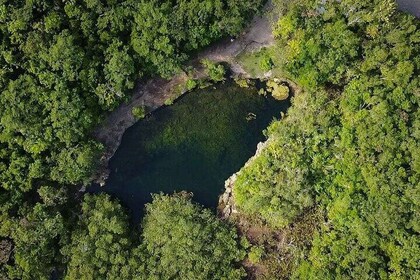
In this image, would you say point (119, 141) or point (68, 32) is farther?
point (119, 141)

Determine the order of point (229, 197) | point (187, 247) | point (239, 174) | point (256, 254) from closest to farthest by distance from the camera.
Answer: point (187, 247) < point (256, 254) < point (239, 174) < point (229, 197)

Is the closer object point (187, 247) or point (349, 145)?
point (187, 247)

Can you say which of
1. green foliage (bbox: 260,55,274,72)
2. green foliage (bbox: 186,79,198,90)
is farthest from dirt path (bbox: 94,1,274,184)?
green foliage (bbox: 260,55,274,72)

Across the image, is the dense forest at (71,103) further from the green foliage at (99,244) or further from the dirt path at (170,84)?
the dirt path at (170,84)

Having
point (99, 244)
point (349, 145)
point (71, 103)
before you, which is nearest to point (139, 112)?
point (71, 103)

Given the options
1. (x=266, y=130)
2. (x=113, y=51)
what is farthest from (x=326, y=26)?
(x=113, y=51)

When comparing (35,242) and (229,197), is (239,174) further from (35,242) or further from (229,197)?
(35,242)

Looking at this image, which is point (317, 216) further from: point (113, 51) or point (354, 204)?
point (113, 51)
